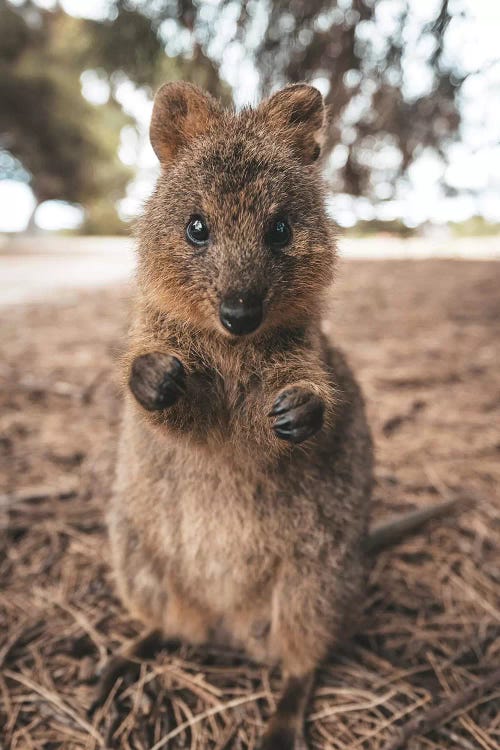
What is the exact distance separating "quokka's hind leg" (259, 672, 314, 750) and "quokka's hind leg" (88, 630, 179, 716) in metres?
0.63

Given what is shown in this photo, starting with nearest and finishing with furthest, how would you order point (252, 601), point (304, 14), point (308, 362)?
1. point (308, 362)
2. point (252, 601)
3. point (304, 14)

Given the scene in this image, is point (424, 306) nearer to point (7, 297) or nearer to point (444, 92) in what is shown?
point (444, 92)

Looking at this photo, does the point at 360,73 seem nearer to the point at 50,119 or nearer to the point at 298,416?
the point at 298,416

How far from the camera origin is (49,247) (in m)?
20.7

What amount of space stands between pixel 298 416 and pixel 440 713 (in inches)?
52.2

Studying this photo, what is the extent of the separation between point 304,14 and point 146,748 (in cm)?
546

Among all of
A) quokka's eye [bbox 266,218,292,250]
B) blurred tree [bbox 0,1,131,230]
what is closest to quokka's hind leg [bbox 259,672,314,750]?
quokka's eye [bbox 266,218,292,250]

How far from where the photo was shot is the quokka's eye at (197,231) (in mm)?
2293

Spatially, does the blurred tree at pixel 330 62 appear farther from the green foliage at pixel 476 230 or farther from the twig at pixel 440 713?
the green foliage at pixel 476 230

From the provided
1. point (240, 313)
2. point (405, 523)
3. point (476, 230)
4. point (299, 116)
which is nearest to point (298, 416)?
point (240, 313)

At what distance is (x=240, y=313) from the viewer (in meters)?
2.06

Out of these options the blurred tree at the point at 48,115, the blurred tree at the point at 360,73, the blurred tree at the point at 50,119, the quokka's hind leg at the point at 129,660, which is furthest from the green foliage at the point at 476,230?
the quokka's hind leg at the point at 129,660

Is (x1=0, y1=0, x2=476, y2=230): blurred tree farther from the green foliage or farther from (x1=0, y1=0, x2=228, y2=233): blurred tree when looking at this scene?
the green foliage

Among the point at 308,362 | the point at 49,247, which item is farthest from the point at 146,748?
the point at 49,247
